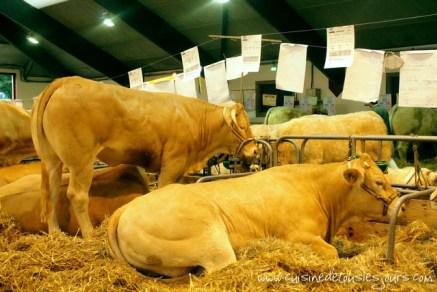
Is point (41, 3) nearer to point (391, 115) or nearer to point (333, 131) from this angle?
point (333, 131)

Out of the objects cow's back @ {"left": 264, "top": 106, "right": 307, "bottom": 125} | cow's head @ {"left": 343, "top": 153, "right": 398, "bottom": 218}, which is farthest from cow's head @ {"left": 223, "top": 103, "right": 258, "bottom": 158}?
cow's back @ {"left": 264, "top": 106, "right": 307, "bottom": 125}

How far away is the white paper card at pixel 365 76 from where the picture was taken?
11.5ft

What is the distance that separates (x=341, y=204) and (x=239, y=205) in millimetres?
625

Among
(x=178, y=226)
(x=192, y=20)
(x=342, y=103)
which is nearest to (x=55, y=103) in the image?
(x=178, y=226)

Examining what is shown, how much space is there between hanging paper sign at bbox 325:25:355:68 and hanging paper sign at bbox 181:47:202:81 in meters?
1.53

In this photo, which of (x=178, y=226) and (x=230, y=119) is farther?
(x=230, y=119)

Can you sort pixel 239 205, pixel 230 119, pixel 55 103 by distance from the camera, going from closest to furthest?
pixel 239 205 → pixel 55 103 → pixel 230 119

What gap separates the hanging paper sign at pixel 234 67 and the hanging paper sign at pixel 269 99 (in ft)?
16.9

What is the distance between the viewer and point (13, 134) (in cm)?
506

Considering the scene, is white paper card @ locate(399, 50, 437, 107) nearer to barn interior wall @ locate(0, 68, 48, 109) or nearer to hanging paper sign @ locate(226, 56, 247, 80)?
hanging paper sign @ locate(226, 56, 247, 80)

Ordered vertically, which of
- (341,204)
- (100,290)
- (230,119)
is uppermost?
(230,119)

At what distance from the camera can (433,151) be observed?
758cm

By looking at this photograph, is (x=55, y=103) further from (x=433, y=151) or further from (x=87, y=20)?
(x=87, y=20)

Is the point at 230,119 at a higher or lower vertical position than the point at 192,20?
lower
